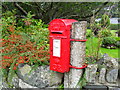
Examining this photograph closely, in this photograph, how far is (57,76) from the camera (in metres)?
2.74

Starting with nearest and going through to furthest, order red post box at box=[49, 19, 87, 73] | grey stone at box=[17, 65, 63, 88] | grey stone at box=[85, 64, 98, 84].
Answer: red post box at box=[49, 19, 87, 73] → grey stone at box=[85, 64, 98, 84] → grey stone at box=[17, 65, 63, 88]

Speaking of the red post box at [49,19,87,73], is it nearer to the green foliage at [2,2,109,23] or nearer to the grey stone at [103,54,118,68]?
the grey stone at [103,54,118,68]

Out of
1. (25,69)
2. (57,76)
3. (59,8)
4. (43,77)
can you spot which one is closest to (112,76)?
(57,76)

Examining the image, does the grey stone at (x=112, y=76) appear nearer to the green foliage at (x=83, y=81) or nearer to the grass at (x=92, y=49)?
the green foliage at (x=83, y=81)

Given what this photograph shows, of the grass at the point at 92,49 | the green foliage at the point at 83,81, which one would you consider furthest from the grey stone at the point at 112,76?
the grass at the point at 92,49

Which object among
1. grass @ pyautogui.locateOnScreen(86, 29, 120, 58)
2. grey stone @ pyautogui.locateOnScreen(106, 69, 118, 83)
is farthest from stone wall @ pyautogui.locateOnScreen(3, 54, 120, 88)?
grass @ pyautogui.locateOnScreen(86, 29, 120, 58)

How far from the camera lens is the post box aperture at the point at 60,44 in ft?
7.60

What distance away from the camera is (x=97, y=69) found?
2641mm

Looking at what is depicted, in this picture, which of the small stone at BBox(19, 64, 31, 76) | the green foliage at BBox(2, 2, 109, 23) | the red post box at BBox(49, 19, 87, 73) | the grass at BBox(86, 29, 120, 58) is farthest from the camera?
the green foliage at BBox(2, 2, 109, 23)

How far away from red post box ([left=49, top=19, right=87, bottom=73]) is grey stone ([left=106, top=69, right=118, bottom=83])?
0.76 metres

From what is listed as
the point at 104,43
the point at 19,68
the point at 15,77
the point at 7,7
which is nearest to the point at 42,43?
the point at 19,68

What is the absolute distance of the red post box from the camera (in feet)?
7.60

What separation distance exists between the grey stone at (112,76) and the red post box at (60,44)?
0.76 m

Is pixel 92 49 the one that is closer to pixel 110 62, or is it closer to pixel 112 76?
pixel 110 62
